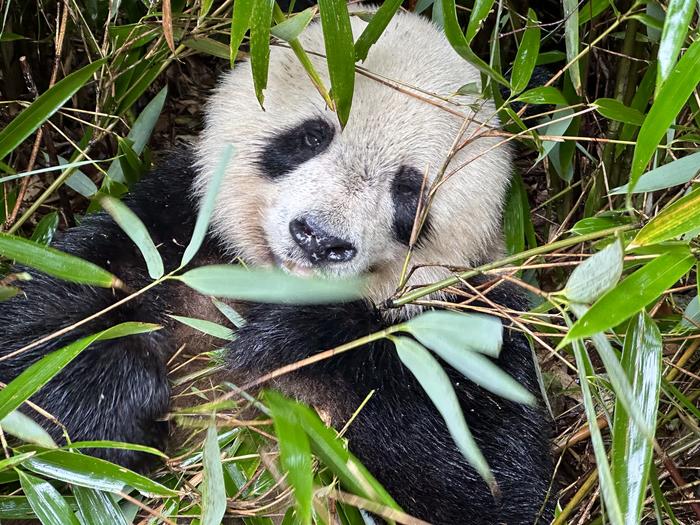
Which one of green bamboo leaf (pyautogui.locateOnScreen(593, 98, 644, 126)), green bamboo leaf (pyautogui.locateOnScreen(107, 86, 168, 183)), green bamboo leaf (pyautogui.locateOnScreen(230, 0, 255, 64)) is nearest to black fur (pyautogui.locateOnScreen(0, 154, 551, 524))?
green bamboo leaf (pyautogui.locateOnScreen(107, 86, 168, 183))

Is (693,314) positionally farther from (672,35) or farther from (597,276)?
(597,276)

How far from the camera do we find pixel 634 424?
1667 mm

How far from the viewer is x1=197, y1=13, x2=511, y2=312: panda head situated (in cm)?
213

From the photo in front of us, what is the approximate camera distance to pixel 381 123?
2.21 m

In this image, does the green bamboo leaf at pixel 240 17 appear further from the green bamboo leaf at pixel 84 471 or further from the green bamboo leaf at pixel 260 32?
the green bamboo leaf at pixel 84 471

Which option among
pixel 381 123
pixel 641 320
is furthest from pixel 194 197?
pixel 641 320

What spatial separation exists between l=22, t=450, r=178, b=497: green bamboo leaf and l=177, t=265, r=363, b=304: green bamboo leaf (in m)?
0.45

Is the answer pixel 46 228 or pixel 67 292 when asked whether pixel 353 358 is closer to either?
pixel 67 292

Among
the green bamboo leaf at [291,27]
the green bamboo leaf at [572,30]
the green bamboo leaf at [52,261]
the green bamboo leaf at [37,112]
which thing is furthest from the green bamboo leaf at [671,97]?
the green bamboo leaf at [37,112]

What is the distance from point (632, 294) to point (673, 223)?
0.16m

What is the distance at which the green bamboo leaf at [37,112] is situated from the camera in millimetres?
2150

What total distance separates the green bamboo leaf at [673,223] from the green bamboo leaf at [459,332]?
320 millimetres

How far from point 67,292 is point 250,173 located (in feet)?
2.05

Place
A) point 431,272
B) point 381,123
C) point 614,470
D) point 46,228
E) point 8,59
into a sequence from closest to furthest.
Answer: point 614,470
point 381,123
point 431,272
point 46,228
point 8,59
